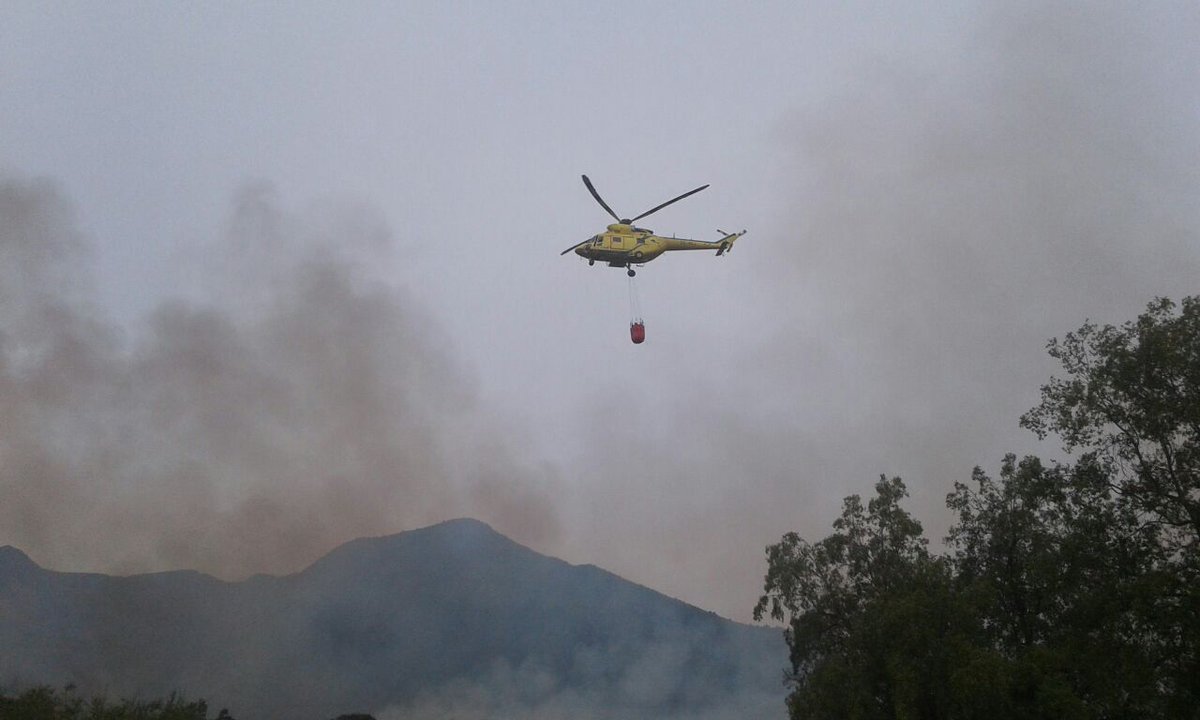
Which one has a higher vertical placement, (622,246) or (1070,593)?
(622,246)

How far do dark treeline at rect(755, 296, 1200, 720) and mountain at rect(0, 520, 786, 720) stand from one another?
117 meters

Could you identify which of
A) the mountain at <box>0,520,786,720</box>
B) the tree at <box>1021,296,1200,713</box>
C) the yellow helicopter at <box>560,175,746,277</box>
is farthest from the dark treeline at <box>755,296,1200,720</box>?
the mountain at <box>0,520,786,720</box>

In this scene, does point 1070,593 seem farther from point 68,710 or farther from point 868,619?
point 68,710

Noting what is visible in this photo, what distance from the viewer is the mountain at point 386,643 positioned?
12638 centimetres

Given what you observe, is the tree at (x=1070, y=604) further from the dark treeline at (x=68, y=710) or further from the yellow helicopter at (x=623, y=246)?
the dark treeline at (x=68, y=710)

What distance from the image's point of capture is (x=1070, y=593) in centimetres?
2734

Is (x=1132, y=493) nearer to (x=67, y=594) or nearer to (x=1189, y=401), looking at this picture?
(x=1189, y=401)

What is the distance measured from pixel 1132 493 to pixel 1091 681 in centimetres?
641

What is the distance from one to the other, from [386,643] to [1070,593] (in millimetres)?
145499

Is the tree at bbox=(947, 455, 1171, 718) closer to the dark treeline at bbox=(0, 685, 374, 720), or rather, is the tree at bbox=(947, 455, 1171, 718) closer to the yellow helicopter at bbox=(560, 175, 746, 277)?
the yellow helicopter at bbox=(560, 175, 746, 277)

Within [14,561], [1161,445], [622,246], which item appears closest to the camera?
[1161,445]

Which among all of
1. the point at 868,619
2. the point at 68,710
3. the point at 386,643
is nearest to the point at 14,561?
the point at 386,643

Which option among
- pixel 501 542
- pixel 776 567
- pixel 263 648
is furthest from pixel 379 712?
pixel 776 567

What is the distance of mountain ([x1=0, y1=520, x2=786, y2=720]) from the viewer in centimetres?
12638
